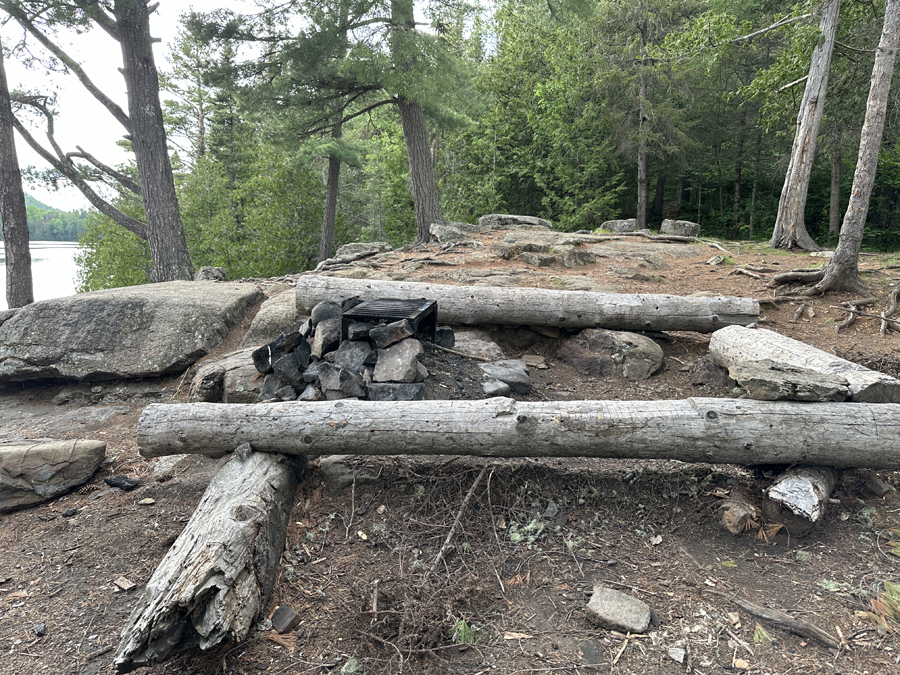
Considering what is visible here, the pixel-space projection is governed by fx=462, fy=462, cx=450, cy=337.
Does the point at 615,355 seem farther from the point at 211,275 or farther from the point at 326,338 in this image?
the point at 211,275

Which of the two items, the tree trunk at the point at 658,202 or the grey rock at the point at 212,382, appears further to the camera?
the tree trunk at the point at 658,202

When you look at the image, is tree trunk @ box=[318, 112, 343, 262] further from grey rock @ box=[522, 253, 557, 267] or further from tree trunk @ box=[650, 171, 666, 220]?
tree trunk @ box=[650, 171, 666, 220]

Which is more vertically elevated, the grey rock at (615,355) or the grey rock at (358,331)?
the grey rock at (358,331)

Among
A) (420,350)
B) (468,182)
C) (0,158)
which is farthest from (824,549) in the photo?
(468,182)

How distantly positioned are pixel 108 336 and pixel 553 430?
589 cm

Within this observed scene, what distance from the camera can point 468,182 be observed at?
80.8 feet

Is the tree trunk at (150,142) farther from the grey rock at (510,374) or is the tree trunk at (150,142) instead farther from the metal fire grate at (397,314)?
the grey rock at (510,374)

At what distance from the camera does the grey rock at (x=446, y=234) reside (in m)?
12.4

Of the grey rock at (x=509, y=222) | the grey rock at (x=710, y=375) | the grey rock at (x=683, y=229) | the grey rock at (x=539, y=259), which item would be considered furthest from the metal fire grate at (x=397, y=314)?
the grey rock at (x=683, y=229)

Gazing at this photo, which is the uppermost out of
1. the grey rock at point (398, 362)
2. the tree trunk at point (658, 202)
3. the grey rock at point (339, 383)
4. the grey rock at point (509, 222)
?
the tree trunk at point (658, 202)

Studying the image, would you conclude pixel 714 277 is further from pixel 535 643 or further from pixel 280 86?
pixel 280 86

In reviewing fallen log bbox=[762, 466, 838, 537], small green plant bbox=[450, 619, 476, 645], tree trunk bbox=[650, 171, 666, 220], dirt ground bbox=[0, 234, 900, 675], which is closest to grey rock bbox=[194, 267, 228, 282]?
dirt ground bbox=[0, 234, 900, 675]

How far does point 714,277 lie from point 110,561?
31.9ft

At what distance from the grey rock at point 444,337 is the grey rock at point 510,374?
475 millimetres
